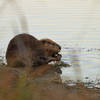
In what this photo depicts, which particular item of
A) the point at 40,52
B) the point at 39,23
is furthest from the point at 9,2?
the point at 39,23

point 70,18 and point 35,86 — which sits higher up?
point 35,86

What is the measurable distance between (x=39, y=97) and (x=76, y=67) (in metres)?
0.23

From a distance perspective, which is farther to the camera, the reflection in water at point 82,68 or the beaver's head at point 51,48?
the beaver's head at point 51,48

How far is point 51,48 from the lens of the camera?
16.9ft

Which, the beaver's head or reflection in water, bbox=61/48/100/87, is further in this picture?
the beaver's head

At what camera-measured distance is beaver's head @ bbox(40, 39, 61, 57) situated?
5148 mm

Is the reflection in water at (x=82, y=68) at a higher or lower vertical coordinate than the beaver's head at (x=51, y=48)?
higher

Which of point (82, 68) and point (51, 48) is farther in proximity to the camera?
point (51, 48)

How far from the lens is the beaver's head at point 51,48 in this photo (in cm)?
515

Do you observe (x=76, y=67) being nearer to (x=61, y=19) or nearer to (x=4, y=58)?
(x=4, y=58)

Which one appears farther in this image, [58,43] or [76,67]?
[58,43]

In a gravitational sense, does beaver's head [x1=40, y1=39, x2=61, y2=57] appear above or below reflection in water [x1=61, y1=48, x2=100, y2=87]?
below

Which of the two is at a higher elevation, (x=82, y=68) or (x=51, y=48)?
(x=82, y=68)

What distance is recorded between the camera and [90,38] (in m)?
5.15
